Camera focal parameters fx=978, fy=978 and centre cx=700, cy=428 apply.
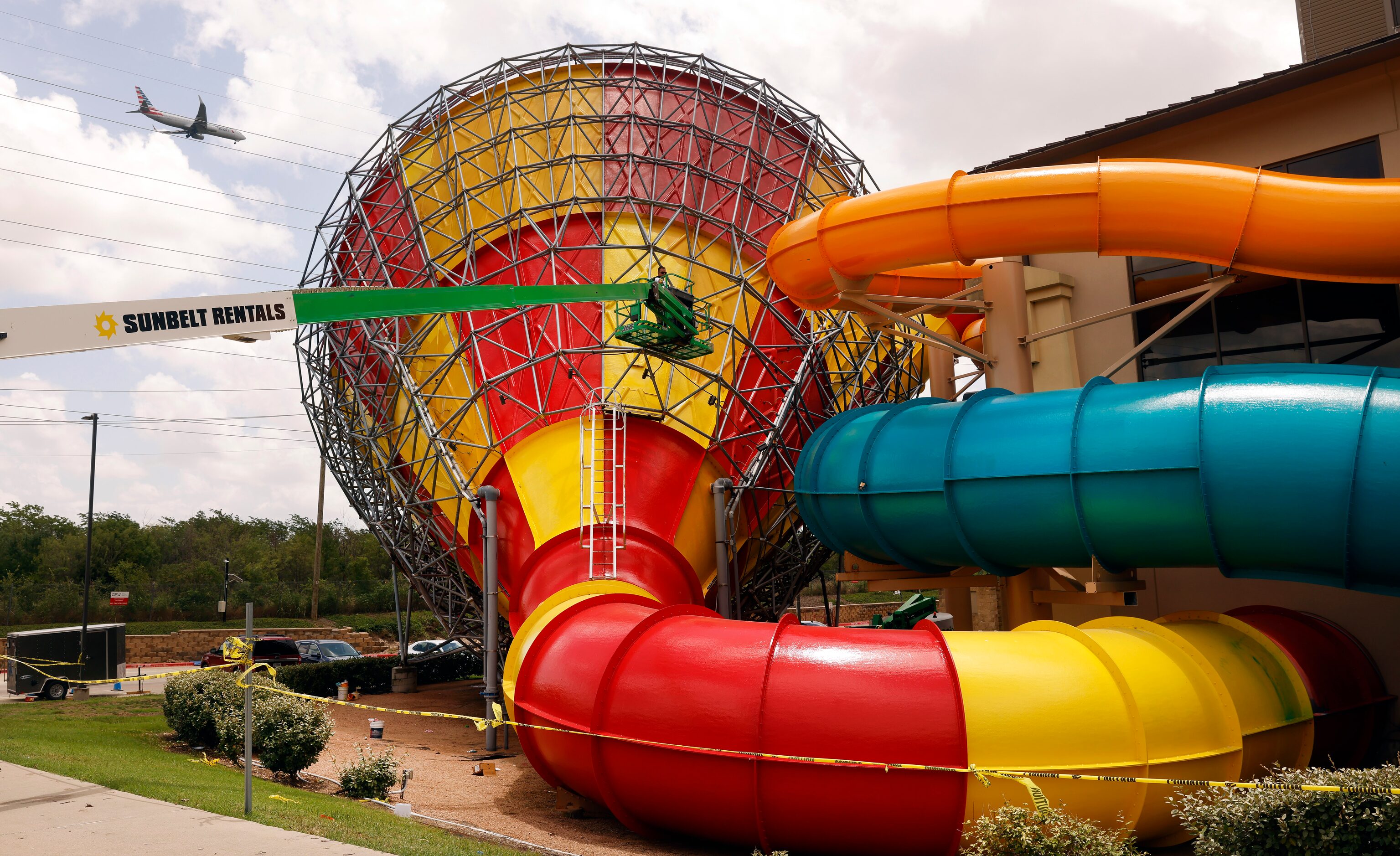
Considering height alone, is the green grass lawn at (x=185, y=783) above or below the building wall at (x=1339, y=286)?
below

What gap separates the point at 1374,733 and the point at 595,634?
1111cm

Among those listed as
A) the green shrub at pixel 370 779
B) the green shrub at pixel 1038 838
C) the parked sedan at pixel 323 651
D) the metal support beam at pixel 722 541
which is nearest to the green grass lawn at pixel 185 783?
the green shrub at pixel 370 779

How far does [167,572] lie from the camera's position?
6328 centimetres

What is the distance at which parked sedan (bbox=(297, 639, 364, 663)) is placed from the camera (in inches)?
1286

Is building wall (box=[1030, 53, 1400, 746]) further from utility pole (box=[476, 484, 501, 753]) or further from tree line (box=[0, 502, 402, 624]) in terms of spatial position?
tree line (box=[0, 502, 402, 624])

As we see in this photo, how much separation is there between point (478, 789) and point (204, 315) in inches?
300

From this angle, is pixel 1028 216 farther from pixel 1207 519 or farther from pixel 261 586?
pixel 261 586

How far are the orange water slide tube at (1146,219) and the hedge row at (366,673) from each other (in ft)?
50.9

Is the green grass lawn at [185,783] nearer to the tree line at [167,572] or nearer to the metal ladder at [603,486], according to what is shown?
the metal ladder at [603,486]

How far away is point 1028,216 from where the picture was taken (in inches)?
505

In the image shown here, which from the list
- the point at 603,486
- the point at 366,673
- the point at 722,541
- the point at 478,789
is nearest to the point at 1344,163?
the point at 722,541

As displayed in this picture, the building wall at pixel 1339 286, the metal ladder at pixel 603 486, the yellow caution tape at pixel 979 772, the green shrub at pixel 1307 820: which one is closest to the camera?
the green shrub at pixel 1307 820

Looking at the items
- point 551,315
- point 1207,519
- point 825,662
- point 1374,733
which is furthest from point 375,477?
point 1374,733

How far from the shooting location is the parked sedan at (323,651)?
3266 centimetres
